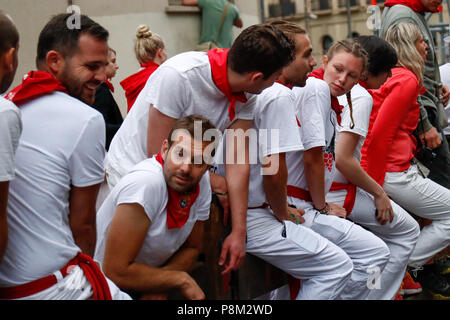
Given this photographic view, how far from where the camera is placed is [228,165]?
11.4ft

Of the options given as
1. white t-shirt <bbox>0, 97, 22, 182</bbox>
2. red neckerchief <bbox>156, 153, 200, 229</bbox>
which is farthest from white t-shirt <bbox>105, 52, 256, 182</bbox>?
white t-shirt <bbox>0, 97, 22, 182</bbox>

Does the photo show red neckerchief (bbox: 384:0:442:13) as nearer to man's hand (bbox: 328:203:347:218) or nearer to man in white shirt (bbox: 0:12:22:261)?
man's hand (bbox: 328:203:347:218)

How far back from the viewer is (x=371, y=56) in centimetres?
452

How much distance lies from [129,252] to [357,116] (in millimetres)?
2072

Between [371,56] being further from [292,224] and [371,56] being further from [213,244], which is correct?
[213,244]

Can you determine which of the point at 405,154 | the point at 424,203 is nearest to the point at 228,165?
the point at 405,154

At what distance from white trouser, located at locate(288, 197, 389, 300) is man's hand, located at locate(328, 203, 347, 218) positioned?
3.4 inches

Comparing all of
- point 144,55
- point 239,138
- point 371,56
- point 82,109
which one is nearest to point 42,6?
point 144,55

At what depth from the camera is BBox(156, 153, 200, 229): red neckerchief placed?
2.90m

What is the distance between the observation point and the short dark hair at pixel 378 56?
453 cm

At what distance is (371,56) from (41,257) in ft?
9.51

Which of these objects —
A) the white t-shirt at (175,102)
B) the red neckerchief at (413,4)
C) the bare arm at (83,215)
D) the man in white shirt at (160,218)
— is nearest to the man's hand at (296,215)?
the white t-shirt at (175,102)
